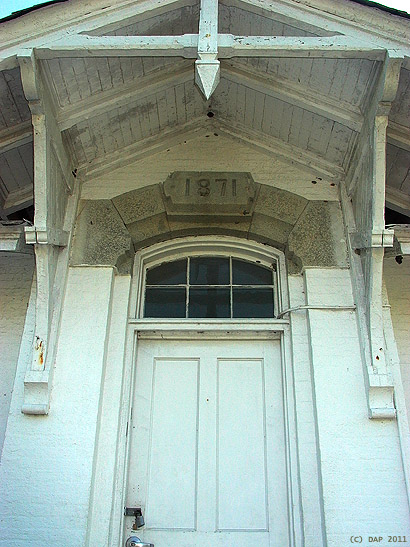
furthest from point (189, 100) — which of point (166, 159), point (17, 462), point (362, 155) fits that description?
point (17, 462)

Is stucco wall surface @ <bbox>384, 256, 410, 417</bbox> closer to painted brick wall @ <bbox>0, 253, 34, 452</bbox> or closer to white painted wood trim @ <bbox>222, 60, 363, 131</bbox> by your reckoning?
white painted wood trim @ <bbox>222, 60, 363, 131</bbox>

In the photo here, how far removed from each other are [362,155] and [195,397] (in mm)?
2266

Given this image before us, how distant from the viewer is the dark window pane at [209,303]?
15.2 feet

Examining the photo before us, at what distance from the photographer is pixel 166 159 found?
4941 mm

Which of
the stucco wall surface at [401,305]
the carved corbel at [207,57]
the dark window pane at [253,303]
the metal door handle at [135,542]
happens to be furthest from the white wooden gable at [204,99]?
the metal door handle at [135,542]

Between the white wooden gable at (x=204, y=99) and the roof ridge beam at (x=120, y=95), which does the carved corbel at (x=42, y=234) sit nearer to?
the white wooden gable at (x=204, y=99)

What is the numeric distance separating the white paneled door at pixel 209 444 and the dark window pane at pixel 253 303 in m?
0.27

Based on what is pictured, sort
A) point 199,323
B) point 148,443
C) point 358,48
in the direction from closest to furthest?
point 358,48 → point 148,443 → point 199,323

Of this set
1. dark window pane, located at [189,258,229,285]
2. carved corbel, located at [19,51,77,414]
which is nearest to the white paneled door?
dark window pane, located at [189,258,229,285]

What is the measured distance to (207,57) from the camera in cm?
364

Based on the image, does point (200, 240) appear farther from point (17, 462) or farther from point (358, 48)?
point (17, 462)

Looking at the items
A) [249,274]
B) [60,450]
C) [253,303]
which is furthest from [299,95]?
[60,450]

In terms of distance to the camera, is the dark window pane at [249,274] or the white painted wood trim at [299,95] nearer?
the white painted wood trim at [299,95]

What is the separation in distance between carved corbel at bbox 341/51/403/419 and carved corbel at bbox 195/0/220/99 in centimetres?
117
